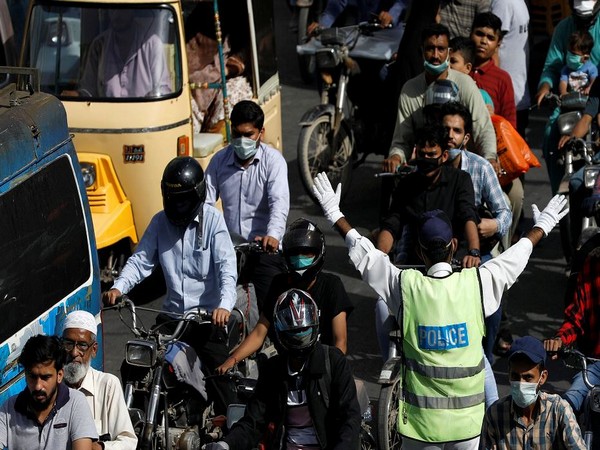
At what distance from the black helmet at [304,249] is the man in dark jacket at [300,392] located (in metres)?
1.04

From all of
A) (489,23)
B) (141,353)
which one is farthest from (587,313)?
(489,23)

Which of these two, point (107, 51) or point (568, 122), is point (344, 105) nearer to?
point (568, 122)

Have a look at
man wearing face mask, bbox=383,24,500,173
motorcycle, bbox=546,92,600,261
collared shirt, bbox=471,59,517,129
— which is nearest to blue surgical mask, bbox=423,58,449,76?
man wearing face mask, bbox=383,24,500,173

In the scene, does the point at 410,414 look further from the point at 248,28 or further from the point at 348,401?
the point at 248,28

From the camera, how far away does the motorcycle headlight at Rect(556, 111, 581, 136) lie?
11211 millimetres

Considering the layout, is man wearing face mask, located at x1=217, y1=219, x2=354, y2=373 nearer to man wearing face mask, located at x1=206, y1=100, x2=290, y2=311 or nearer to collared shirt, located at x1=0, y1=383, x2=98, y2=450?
collared shirt, located at x1=0, y1=383, x2=98, y2=450

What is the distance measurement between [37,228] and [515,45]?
21.6ft

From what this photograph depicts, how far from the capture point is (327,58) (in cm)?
1309

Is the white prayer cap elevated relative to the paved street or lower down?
elevated

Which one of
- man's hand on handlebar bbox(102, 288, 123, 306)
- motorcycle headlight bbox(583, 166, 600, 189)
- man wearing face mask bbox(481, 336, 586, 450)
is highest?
man wearing face mask bbox(481, 336, 586, 450)

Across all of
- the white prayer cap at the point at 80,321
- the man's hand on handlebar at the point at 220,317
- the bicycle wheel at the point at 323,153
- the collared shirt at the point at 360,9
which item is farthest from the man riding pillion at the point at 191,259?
the collared shirt at the point at 360,9

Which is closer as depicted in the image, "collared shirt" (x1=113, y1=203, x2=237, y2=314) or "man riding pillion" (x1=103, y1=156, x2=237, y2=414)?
"man riding pillion" (x1=103, y1=156, x2=237, y2=414)

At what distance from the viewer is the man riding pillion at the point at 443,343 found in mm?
6621

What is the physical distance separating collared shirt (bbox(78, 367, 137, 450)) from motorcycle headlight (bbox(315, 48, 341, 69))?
694 cm
